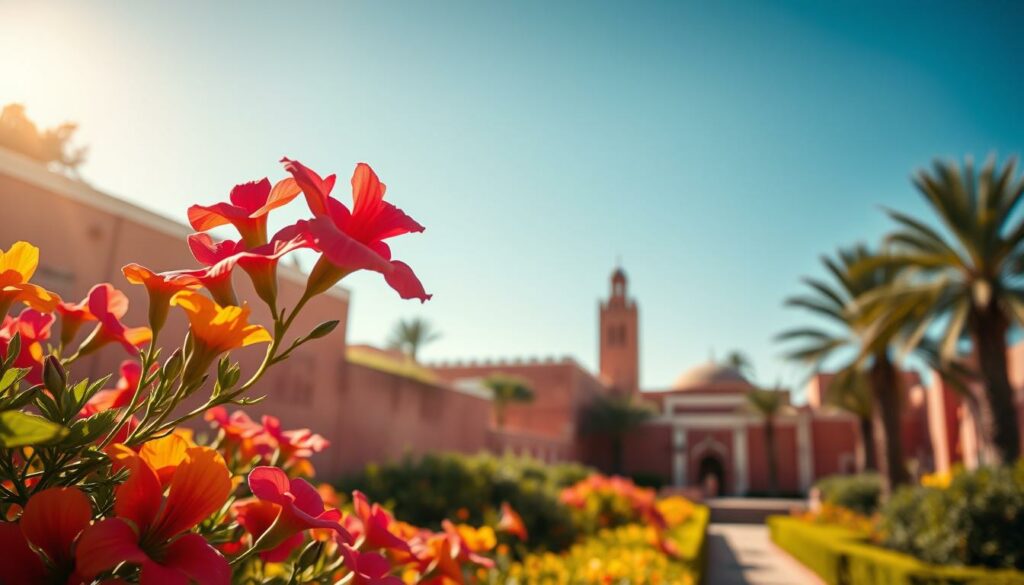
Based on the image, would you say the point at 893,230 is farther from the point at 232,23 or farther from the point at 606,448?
the point at 606,448

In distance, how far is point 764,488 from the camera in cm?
3328

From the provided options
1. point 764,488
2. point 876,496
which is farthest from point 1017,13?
point 764,488

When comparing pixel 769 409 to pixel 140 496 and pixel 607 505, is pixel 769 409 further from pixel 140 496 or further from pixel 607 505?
pixel 140 496

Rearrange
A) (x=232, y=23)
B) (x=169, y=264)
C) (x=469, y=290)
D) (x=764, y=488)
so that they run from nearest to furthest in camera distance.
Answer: (x=469, y=290) < (x=232, y=23) < (x=169, y=264) < (x=764, y=488)

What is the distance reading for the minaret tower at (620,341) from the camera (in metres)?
40.0

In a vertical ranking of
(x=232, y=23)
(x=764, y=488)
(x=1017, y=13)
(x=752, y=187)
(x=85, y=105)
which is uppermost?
(x=1017, y=13)

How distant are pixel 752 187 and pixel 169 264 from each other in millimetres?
6258

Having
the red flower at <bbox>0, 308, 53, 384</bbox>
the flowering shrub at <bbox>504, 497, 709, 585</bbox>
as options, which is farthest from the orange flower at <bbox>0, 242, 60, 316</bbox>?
the flowering shrub at <bbox>504, 497, 709, 585</bbox>

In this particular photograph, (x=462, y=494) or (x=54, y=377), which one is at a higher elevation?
(x=54, y=377)

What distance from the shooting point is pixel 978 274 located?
11172mm

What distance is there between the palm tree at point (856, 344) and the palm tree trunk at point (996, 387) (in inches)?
80.9

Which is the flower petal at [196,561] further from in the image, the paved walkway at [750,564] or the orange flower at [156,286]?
the paved walkway at [750,564]

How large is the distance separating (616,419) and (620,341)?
26.9ft

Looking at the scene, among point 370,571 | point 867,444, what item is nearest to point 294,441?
point 370,571
